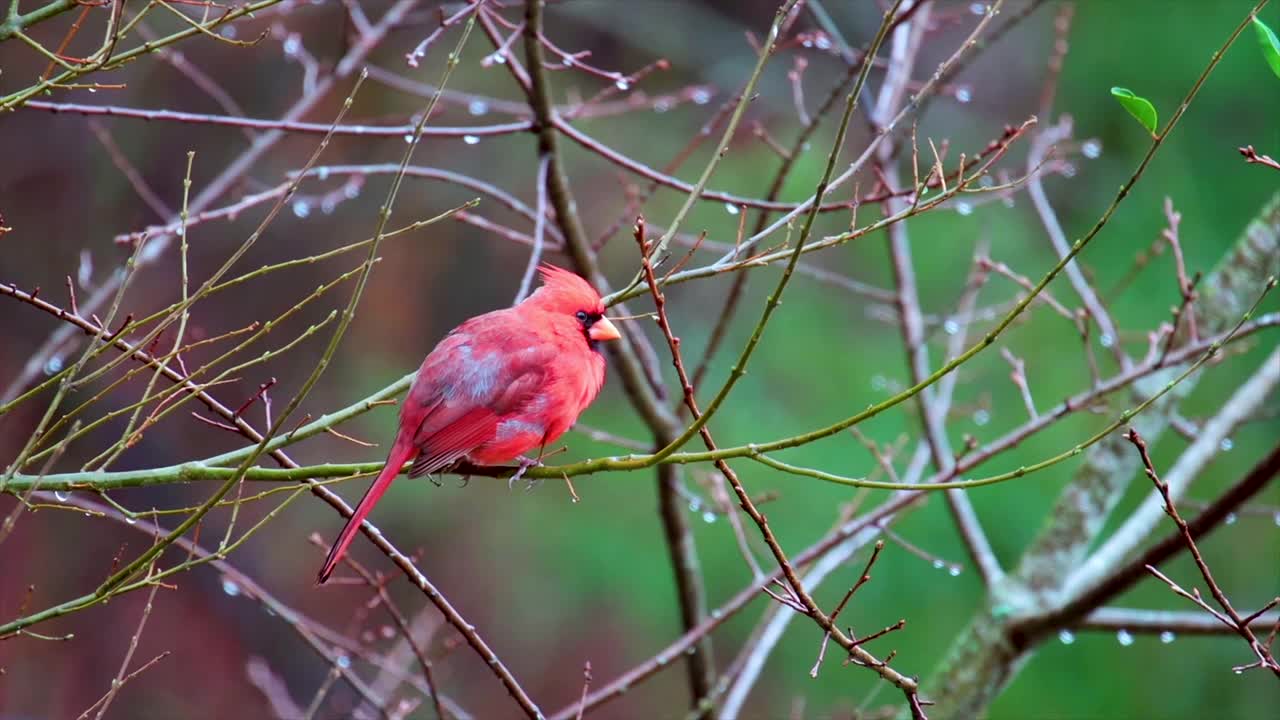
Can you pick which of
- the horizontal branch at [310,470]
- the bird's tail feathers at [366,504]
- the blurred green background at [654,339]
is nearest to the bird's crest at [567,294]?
the bird's tail feathers at [366,504]

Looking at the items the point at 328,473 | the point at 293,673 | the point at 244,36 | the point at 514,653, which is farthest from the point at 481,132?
the point at 293,673

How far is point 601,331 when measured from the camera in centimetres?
314

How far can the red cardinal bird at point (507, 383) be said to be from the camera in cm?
283

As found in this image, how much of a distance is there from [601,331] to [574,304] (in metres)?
0.09

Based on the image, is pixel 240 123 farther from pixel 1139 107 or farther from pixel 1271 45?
pixel 1271 45

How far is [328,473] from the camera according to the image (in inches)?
79.7

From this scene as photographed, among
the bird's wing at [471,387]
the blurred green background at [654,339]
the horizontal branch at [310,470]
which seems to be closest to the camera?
the horizontal branch at [310,470]

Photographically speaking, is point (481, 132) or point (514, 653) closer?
point (481, 132)

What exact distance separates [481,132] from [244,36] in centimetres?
406

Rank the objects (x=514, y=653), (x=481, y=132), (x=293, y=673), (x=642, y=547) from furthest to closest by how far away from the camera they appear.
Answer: (x=293, y=673) → (x=514, y=653) → (x=642, y=547) → (x=481, y=132)

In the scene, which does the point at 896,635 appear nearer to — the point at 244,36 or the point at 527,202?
the point at 527,202

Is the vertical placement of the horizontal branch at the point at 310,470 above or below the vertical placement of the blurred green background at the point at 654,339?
above

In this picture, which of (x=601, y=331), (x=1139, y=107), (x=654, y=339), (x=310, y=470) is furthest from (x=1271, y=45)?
(x=654, y=339)

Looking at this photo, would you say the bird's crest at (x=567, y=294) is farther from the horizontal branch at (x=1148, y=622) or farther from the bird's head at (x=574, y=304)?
the horizontal branch at (x=1148, y=622)
